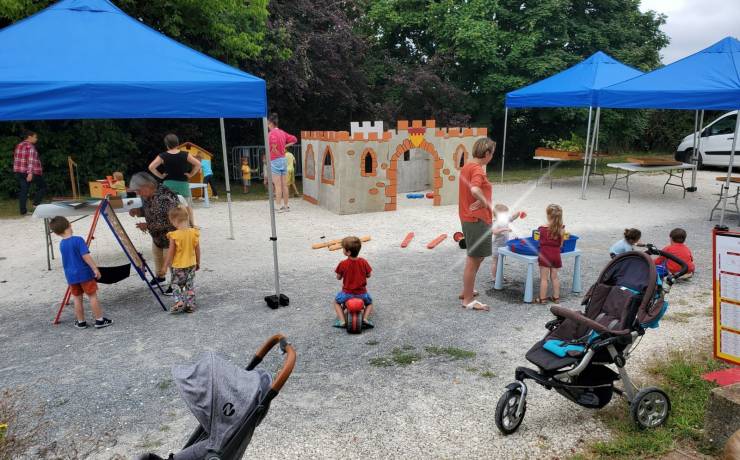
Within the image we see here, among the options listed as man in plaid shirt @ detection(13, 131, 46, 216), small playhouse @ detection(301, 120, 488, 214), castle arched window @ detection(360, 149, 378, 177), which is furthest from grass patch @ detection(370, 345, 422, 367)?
man in plaid shirt @ detection(13, 131, 46, 216)

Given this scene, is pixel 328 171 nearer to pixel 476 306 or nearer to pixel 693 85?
pixel 476 306

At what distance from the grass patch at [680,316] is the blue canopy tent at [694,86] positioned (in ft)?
15.8

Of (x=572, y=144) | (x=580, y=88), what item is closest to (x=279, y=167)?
(x=580, y=88)

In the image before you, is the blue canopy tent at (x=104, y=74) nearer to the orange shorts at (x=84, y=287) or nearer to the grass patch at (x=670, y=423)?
the orange shorts at (x=84, y=287)

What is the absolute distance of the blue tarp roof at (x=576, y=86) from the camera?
12773 millimetres

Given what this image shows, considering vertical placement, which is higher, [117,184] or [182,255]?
[117,184]

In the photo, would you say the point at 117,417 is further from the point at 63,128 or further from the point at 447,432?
the point at 63,128

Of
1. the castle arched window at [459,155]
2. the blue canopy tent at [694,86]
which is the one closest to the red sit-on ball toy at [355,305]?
the blue canopy tent at [694,86]

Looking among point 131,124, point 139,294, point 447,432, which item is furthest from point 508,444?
point 131,124

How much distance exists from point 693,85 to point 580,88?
2986mm

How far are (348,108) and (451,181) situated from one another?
27.5 ft

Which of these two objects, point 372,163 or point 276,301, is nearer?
point 276,301

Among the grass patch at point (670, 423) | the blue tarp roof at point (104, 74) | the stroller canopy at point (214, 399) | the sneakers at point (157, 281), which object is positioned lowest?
the grass patch at point (670, 423)

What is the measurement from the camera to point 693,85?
10133mm
